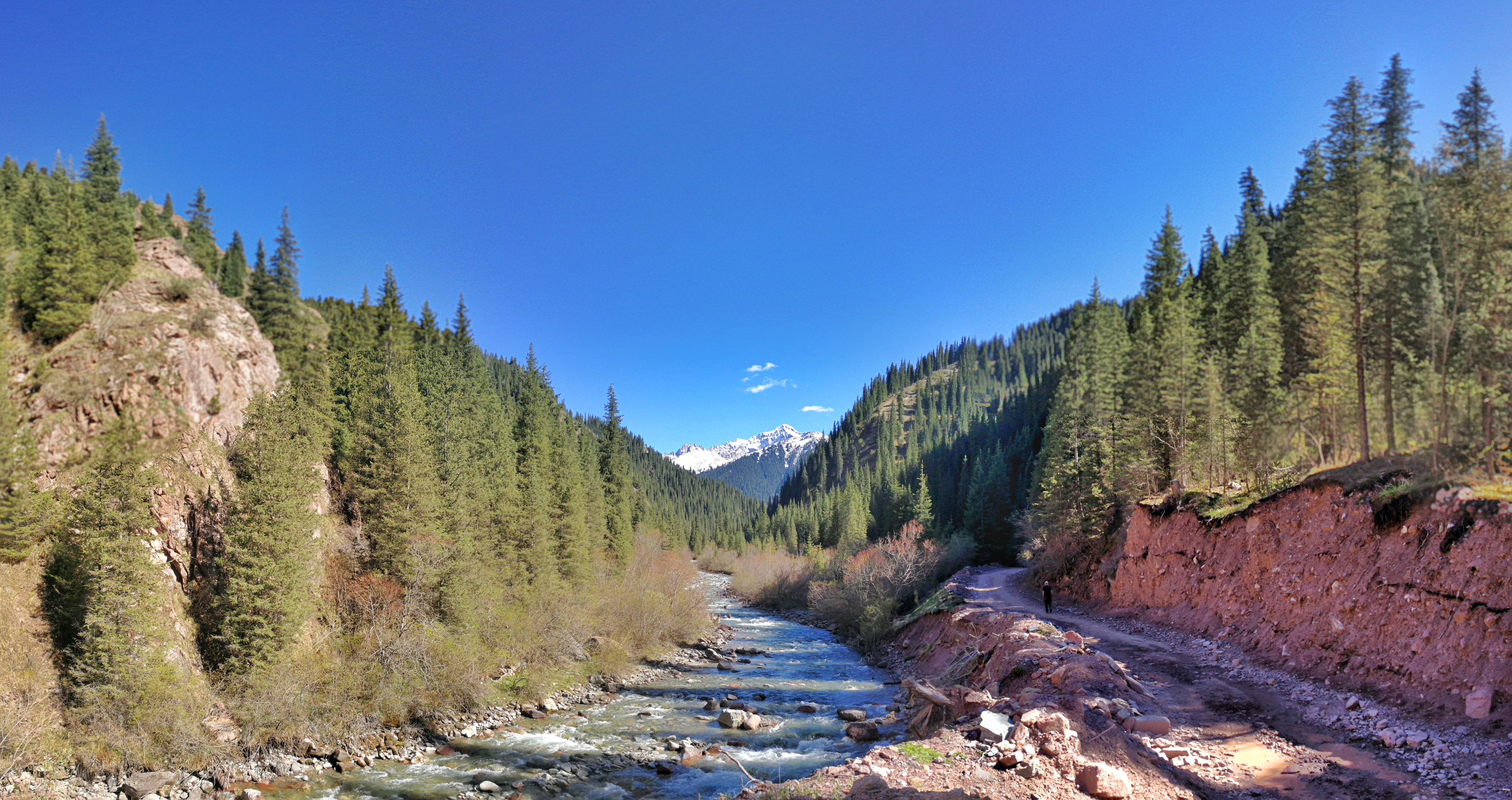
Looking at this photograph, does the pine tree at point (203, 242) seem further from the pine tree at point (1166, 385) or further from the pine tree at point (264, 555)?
the pine tree at point (1166, 385)

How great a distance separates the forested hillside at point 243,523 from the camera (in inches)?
837

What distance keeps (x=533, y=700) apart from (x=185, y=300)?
31.1 metres

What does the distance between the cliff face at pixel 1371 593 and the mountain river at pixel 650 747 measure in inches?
569

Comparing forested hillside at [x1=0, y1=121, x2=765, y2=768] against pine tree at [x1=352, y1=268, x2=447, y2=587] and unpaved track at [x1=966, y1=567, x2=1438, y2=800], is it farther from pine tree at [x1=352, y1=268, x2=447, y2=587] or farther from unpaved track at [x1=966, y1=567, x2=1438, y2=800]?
unpaved track at [x1=966, y1=567, x2=1438, y2=800]

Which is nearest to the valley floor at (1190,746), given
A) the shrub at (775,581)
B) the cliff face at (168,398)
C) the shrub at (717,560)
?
the cliff face at (168,398)

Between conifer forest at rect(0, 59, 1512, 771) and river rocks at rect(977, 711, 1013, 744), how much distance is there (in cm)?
1330

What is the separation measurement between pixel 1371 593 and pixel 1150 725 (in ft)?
26.2

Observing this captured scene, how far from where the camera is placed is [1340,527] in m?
19.7

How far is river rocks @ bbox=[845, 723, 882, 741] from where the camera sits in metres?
23.6

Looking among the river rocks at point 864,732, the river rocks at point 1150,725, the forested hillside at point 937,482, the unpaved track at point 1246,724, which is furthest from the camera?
the forested hillside at point 937,482

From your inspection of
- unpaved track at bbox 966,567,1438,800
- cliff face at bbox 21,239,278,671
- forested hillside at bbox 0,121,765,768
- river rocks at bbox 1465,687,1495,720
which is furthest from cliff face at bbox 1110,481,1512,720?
cliff face at bbox 21,239,278,671

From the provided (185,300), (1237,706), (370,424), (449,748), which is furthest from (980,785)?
(185,300)

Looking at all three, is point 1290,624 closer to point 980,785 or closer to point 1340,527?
point 1340,527

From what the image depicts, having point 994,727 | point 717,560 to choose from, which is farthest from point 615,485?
point 717,560
